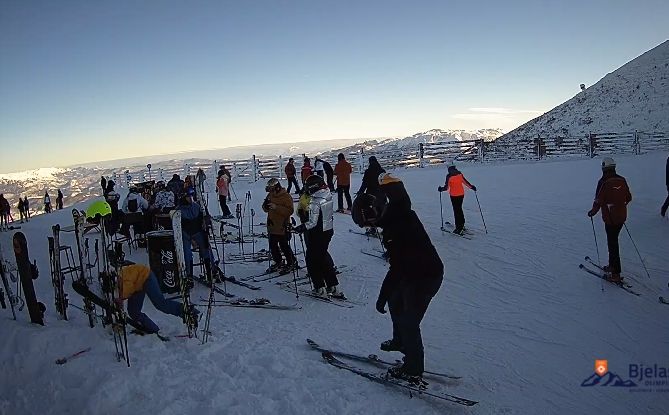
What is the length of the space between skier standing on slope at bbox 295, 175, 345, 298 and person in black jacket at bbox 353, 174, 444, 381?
2.80 metres

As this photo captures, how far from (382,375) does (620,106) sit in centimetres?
4863

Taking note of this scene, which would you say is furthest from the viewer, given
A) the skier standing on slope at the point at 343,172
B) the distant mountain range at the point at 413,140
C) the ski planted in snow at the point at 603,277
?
the distant mountain range at the point at 413,140

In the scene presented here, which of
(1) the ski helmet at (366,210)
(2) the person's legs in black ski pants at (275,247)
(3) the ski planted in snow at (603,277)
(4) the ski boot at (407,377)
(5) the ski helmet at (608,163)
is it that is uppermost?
(5) the ski helmet at (608,163)

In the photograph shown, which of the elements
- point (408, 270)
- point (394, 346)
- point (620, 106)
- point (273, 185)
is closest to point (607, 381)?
point (394, 346)

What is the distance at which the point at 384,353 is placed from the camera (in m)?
5.71

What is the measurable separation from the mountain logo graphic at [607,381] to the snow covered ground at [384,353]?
0.09 meters

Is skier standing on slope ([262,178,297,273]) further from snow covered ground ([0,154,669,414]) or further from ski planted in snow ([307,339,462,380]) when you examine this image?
ski planted in snow ([307,339,462,380])

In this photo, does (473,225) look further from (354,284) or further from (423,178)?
(423,178)

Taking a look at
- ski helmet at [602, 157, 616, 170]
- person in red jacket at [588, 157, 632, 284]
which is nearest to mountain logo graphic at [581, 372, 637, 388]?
person in red jacket at [588, 157, 632, 284]

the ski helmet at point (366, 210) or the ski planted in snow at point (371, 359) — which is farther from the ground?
the ski helmet at point (366, 210)

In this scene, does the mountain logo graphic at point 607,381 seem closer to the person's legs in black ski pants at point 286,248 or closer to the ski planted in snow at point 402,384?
the ski planted in snow at point 402,384

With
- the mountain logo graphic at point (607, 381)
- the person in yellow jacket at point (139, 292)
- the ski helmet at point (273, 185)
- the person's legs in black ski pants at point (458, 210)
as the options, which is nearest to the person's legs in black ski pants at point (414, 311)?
the mountain logo graphic at point (607, 381)

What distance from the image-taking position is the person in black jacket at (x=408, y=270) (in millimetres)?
4473

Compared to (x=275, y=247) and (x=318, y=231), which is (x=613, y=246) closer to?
(x=318, y=231)
